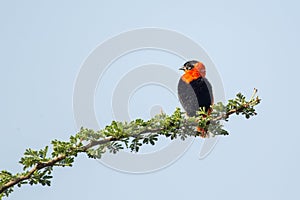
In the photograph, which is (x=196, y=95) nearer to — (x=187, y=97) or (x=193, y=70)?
(x=187, y=97)

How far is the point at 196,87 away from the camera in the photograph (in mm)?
7391

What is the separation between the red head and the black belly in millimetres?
84

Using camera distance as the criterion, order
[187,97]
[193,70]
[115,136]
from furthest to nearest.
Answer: [187,97] < [193,70] < [115,136]

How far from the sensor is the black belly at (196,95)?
7.29m

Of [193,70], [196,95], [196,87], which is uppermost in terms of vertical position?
[193,70]

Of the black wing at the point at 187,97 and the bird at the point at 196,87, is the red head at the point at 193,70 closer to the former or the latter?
the bird at the point at 196,87

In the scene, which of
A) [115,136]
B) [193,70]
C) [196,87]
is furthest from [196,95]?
[115,136]

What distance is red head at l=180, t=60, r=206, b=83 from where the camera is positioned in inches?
287

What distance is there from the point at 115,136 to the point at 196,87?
12.9 feet

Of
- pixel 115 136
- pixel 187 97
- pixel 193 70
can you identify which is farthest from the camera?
pixel 187 97

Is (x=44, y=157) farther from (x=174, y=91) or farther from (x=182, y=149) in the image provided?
(x=174, y=91)

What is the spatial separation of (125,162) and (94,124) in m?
0.82

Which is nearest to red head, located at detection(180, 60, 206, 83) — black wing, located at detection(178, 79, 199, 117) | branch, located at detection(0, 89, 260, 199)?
black wing, located at detection(178, 79, 199, 117)

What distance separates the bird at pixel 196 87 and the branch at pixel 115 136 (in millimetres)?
3274
